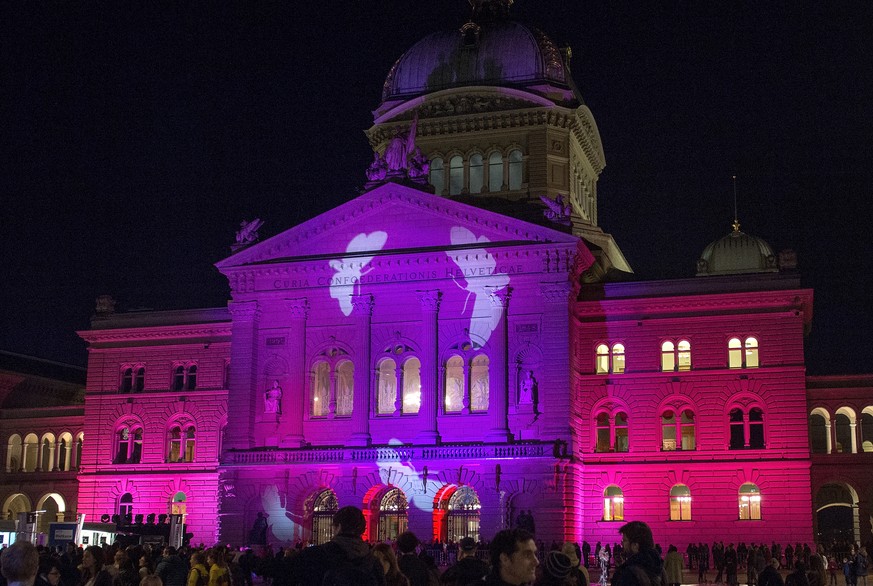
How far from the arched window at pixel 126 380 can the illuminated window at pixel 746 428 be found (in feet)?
112

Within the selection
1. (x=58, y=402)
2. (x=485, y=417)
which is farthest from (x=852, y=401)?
(x=58, y=402)

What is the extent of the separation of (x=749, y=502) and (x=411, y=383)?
57.6 feet

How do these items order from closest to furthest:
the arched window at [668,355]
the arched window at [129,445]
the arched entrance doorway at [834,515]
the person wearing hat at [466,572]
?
the person wearing hat at [466,572] < the arched window at [668,355] < the arched window at [129,445] < the arched entrance doorway at [834,515]

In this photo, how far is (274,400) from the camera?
204 feet

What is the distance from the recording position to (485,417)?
195ft

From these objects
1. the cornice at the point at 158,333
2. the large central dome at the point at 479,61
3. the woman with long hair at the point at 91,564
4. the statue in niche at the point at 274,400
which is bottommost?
the woman with long hair at the point at 91,564

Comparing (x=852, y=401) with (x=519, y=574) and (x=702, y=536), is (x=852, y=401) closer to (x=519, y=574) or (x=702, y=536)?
(x=702, y=536)

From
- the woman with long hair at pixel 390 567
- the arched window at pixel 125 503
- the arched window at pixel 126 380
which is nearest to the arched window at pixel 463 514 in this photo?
the arched window at pixel 125 503

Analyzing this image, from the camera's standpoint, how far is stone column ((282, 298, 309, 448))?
62.0 m

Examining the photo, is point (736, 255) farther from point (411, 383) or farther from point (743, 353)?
point (411, 383)

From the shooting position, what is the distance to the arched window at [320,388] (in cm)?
6262

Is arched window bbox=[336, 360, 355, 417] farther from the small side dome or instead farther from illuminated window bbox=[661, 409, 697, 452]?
the small side dome

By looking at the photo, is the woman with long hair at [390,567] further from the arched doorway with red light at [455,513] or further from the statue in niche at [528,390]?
the statue in niche at [528,390]

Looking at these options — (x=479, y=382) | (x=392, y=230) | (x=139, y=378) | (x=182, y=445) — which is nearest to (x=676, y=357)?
(x=479, y=382)
